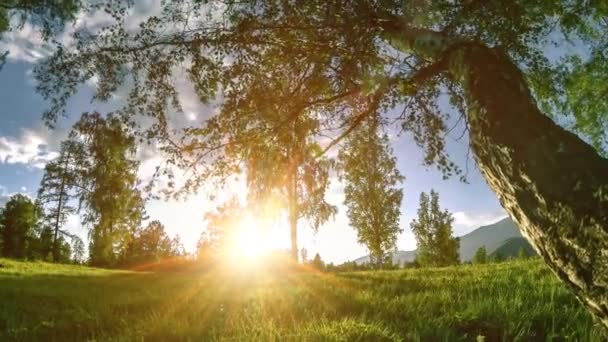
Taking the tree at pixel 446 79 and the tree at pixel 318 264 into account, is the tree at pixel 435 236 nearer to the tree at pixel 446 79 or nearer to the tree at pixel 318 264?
the tree at pixel 318 264

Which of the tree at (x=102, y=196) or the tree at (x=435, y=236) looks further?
the tree at (x=435, y=236)

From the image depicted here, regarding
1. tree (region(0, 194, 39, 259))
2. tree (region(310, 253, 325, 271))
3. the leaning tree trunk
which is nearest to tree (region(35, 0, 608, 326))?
the leaning tree trunk

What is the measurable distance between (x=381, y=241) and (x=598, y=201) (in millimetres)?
47049

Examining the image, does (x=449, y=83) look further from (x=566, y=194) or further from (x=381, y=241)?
(x=381, y=241)

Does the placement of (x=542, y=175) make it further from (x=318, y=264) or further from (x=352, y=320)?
(x=318, y=264)

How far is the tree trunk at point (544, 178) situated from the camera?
9.21ft

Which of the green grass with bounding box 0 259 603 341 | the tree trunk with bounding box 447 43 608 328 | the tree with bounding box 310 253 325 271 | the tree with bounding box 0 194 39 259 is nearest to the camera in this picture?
the tree trunk with bounding box 447 43 608 328

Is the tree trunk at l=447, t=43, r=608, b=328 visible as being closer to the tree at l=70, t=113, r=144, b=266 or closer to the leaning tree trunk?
the leaning tree trunk

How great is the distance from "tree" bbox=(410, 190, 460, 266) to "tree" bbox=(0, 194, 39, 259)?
177 feet

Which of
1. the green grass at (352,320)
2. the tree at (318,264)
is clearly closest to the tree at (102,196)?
the tree at (318,264)

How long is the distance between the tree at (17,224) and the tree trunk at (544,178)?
222 ft

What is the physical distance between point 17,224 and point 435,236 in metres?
58.1

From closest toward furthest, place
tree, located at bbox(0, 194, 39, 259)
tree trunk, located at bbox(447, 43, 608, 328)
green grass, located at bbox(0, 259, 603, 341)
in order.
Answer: tree trunk, located at bbox(447, 43, 608, 328) < green grass, located at bbox(0, 259, 603, 341) < tree, located at bbox(0, 194, 39, 259)

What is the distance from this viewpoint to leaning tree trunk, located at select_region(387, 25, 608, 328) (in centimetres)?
281
